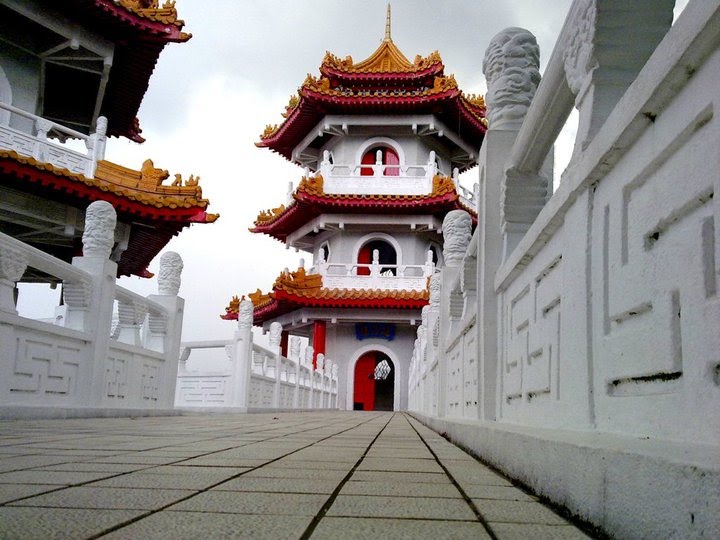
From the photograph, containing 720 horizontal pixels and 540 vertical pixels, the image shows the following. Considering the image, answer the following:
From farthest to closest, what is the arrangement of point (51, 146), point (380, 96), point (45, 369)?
point (380, 96), point (51, 146), point (45, 369)

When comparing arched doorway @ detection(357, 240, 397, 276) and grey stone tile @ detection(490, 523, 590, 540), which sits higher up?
arched doorway @ detection(357, 240, 397, 276)

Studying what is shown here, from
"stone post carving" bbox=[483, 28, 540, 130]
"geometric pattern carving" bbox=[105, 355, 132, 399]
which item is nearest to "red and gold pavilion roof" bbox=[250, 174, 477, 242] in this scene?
"geometric pattern carving" bbox=[105, 355, 132, 399]

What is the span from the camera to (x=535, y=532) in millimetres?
1485

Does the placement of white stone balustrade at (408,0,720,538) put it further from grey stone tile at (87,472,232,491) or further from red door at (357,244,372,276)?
red door at (357,244,372,276)

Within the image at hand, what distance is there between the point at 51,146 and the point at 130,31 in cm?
255

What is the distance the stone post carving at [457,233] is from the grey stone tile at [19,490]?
4.80 m

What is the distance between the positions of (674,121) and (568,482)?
0.87m

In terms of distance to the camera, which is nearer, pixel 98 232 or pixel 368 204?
pixel 98 232

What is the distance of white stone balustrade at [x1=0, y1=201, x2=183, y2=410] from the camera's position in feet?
18.1

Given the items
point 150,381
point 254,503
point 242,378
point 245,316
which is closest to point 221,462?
point 254,503

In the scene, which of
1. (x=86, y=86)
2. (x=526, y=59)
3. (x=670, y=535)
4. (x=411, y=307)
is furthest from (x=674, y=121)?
(x=411, y=307)

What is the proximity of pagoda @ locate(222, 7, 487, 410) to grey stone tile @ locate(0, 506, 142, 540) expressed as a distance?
18.5m

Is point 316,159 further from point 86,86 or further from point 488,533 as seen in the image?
point 488,533

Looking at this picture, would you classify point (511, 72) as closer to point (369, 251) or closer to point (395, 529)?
point (395, 529)
